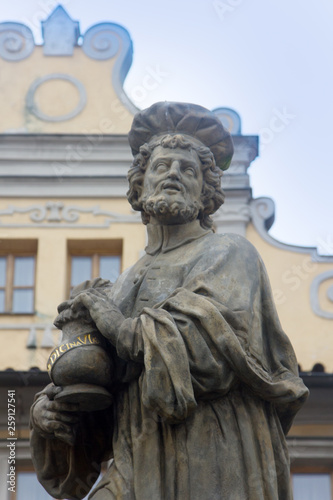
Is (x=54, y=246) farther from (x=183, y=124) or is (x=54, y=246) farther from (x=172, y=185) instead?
(x=172, y=185)

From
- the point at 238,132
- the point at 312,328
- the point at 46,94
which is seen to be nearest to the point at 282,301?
the point at 312,328

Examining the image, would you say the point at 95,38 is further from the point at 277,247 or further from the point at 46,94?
the point at 277,247

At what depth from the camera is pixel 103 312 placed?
18.8 ft

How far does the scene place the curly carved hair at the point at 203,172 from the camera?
633 centimetres

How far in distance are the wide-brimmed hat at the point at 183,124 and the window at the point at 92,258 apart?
13.8 m

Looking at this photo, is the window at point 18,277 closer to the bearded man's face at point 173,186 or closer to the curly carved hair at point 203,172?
the curly carved hair at point 203,172

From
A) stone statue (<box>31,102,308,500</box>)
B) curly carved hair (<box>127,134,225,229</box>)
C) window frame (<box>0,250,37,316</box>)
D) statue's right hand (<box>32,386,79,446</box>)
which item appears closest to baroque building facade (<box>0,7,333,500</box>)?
window frame (<box>0,250,37,316</box>)

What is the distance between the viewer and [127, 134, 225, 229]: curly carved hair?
20.8ft

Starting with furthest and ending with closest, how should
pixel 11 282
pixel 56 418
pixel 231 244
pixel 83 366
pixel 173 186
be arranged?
pixel 11 282, pixel 173 186, pixel 231 244, pixel 56 418, pixel 83 366

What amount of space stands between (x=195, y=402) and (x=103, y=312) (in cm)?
52

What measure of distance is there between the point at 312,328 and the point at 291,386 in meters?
13.7

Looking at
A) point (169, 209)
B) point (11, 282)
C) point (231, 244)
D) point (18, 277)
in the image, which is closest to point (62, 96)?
point (18, 277)

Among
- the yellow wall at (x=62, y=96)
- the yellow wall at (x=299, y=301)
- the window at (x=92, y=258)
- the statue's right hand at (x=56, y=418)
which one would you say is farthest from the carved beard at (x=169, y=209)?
the yellow wall at (x=62, y=96)

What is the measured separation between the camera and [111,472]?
5.69 m
